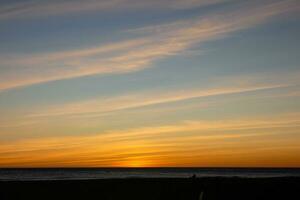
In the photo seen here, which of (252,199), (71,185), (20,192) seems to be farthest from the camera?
(71,185)

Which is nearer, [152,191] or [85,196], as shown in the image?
[85,196]

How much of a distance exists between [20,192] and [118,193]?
573cm

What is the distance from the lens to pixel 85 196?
2603cm

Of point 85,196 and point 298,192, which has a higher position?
point 298,192

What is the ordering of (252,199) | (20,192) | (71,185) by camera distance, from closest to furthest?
1. (252,199)
2. (20,192)
3. (71,185)

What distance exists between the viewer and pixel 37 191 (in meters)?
27.9

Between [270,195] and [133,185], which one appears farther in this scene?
[133,185]

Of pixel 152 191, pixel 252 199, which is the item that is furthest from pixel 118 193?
pixel 252 199

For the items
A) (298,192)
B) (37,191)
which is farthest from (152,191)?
(298,192)

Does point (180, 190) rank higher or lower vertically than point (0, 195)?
higher

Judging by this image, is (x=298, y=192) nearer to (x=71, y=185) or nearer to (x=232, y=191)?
(x=232, y=191)

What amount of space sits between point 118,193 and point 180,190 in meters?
3.68

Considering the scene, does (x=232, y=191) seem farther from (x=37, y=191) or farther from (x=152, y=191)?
(x=37, y=191)

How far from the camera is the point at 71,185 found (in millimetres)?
30781
